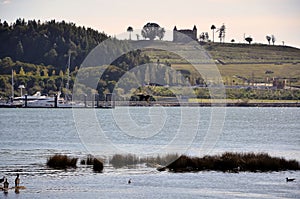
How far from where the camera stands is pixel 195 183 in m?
48.9

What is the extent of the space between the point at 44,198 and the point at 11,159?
2011cm

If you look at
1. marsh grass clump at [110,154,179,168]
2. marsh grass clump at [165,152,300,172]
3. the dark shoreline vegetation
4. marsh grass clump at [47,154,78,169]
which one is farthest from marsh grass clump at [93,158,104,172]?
marsh grass clump at [165,152,300,172]

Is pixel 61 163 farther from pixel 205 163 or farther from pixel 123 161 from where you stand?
pixel 205 163

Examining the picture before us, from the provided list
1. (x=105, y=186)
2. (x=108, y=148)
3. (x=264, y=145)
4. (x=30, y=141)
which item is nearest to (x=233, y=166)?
(x=105, y=186)

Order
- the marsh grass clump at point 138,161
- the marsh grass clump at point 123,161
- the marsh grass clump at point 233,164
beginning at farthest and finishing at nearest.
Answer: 1. the marsh grass clump at point 123,161
2. the marsh grass clump at point 138,161
3. the marsh grass clump at point 233,164

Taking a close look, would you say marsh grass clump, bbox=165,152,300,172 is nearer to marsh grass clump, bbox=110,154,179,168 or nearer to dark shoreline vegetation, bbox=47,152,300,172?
dark shoreline vegetation, bbox=47,152,300,172

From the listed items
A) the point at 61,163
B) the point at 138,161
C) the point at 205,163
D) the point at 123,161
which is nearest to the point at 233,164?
the point at 205,163

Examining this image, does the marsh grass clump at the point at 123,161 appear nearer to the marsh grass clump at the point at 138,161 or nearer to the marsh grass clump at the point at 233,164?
the marsh grass clump at the point at 138,161

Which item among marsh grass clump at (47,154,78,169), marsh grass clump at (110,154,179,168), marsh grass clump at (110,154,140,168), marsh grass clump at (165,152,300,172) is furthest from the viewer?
marsh grass clump at (110,154,140,168)

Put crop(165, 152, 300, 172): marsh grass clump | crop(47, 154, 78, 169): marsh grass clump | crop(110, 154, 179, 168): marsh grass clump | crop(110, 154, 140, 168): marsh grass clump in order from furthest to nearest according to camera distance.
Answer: crop(110, 154, 140, 168): marsh grass clump
crop(110, 154, 179, 168): marsh grass clump
crop(47, 154, 78, 169): marsh grass clump
crop(165, 152, 300, 172): marsh grass clump

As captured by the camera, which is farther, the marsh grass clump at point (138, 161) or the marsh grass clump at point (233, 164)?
the marsh grass clump at point (138, 161)

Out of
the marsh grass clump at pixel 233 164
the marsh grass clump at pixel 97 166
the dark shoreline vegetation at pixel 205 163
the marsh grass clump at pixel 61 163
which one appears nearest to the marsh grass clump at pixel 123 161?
the dark shoreline vegetation at pixel 205 163

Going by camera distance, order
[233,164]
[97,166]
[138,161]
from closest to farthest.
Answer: [233,164] < [97,166] < [138,161]

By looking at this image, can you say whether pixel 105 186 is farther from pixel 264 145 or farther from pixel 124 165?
pixel 264 145
